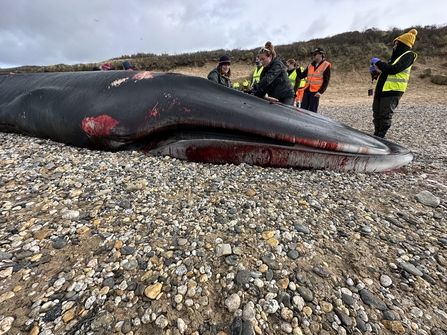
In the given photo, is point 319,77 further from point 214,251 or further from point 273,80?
point 214,251

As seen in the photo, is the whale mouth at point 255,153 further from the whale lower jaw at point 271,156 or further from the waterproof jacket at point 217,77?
the waterproof jacket at point 217,77

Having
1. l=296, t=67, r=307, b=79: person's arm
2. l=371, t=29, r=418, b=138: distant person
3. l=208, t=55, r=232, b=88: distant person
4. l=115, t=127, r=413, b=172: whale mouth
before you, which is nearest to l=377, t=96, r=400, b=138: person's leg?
l=371, t=29, r=418, b=138: distant person

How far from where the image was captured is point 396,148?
11.9 feet

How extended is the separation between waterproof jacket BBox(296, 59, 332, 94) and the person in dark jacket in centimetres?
253

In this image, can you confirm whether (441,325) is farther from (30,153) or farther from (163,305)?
(30,153)

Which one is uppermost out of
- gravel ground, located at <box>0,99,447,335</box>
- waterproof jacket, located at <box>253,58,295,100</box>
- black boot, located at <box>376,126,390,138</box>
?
waterproof jacket, located at <box>253,58,295,100</box>

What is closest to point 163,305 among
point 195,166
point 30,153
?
point 195,166

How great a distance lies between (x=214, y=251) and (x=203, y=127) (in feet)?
5.84

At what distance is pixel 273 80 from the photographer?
4211 mm

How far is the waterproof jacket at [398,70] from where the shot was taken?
4336mm

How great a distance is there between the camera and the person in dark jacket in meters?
4.18

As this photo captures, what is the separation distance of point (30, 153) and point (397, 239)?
171 inches

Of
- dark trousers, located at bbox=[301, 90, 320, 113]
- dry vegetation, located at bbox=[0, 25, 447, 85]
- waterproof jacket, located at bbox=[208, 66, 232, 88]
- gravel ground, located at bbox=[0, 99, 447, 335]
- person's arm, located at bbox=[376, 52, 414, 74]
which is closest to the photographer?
gravel ground, located at bbox=[0, 99, 447, 335]

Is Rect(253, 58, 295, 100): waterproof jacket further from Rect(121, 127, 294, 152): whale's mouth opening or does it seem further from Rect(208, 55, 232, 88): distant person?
Rect(121, 127, 294, 152): whale's mouth opening
